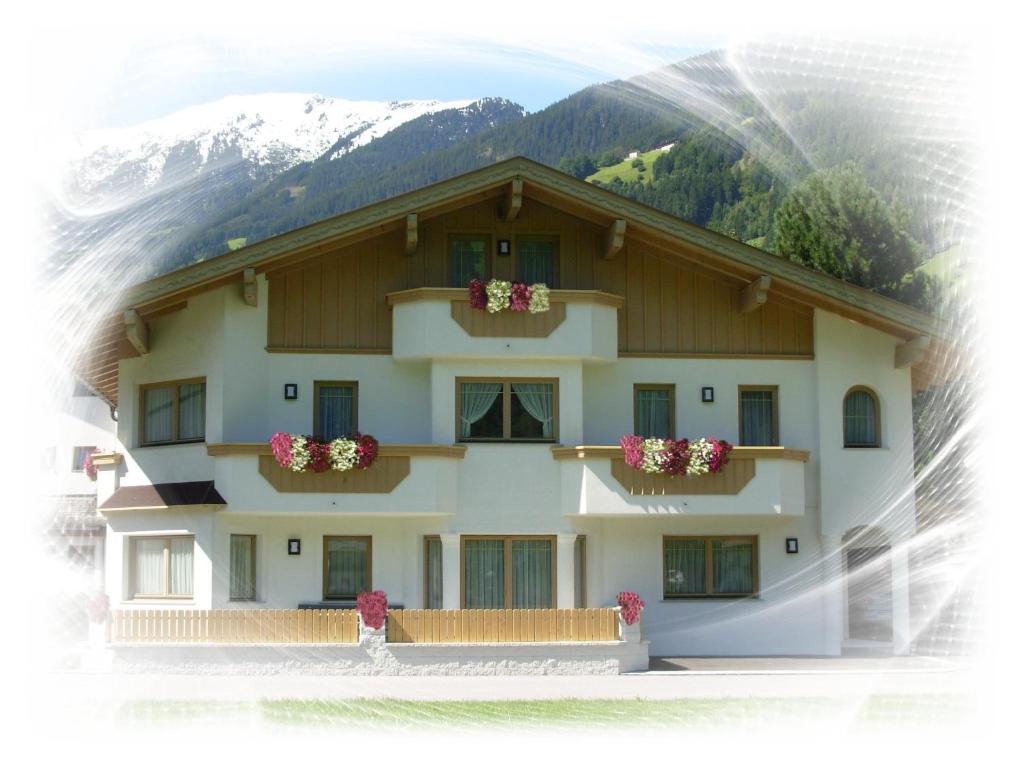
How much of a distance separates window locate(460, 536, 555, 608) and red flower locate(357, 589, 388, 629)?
2499 millimetres

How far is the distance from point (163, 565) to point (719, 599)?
10400 millimetres

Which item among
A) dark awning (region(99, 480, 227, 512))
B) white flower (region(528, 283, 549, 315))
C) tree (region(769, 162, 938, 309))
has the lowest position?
dark awning (region(99, 480, 227, 512))

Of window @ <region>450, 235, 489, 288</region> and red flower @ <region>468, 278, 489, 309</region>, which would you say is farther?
window @ <region>450, 235, 489, 288</region>

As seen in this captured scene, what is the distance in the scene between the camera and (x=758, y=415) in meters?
27.8

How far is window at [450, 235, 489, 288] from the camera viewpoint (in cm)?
2733

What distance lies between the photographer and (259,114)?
22422 millimetres

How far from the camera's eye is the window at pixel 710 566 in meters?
27.2

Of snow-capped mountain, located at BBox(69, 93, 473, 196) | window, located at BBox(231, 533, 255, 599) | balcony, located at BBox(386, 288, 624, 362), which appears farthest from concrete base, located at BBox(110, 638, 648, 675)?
snow-capped mountain, located at BBox(69, 93, 473, 196)

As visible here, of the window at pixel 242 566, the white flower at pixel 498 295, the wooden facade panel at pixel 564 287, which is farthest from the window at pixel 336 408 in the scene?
the white flower at pixel 498 295

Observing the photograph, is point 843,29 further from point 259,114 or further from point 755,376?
point 755,376

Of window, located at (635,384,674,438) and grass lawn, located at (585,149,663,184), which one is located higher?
grass lawn, located at (585,149,663,184)

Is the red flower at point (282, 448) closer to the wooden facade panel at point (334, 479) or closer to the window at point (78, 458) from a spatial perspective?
the wooden facade panel at point (334, 479)

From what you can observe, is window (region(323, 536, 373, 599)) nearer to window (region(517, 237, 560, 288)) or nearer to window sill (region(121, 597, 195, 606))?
window sill (region(121, 597, 195, 606))

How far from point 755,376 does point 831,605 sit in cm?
458
